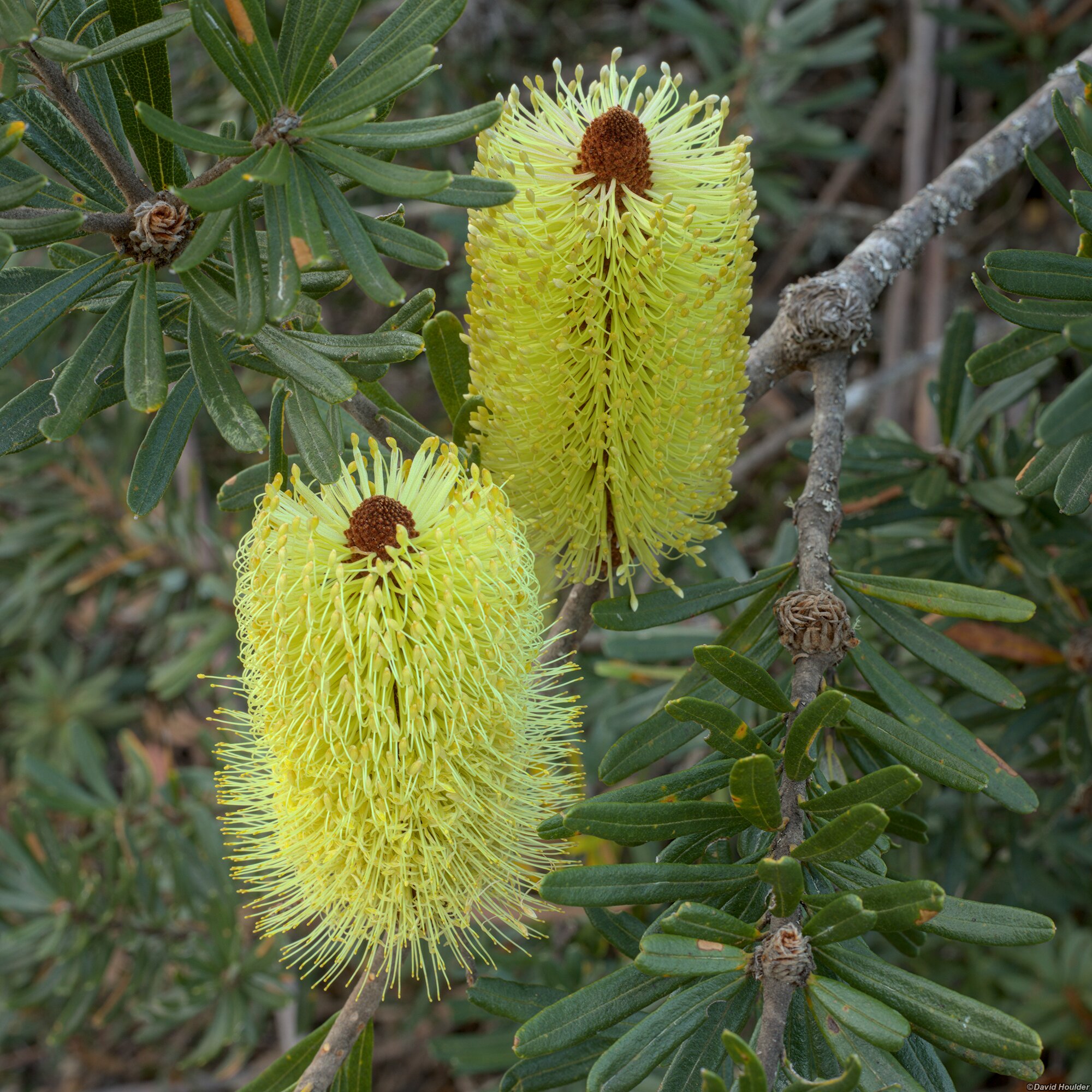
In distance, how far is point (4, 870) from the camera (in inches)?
66.6

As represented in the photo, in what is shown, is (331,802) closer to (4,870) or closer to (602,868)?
(602,868)

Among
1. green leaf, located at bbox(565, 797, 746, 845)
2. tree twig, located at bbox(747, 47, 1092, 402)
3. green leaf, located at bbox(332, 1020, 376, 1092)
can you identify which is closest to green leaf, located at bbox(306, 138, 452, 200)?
green leaf, located at bbox(565, 797, 746, 845)

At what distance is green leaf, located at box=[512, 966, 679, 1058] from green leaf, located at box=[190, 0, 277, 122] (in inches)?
27.1

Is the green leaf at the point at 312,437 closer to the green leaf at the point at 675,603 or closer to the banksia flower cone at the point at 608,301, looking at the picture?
the banksia flower cone at the point at 608,301

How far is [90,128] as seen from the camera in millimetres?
699

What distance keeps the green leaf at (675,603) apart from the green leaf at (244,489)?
359 millimetres

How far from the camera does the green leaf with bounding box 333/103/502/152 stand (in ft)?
2.13

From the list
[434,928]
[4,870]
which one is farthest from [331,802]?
[4,870]

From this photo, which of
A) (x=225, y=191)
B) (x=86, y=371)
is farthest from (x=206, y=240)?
(x=86, y=371)

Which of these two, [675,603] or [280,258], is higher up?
[280,258]

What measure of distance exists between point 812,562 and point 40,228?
682 mm

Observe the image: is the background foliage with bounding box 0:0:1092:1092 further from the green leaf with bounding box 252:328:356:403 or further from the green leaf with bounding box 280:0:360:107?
the green leaf with bounding box 280:0:360:107

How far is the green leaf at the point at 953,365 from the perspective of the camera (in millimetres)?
1287

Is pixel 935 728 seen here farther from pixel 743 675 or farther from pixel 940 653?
pixel 743 675
